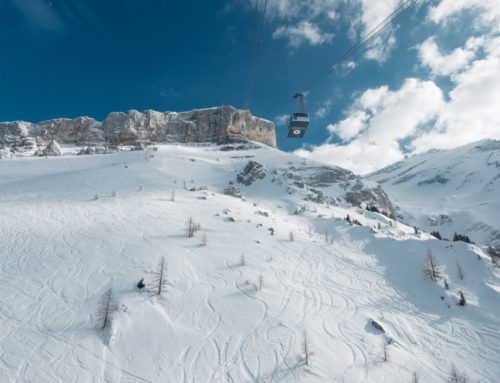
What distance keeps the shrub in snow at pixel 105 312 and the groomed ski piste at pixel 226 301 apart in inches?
4.6

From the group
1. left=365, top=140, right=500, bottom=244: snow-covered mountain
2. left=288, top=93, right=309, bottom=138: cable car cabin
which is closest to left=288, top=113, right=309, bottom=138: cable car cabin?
left=288, top=93, right=309, bottom=138: cable car cabin

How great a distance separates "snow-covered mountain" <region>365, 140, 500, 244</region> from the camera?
6091cm

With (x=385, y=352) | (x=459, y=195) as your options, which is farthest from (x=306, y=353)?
(x=459, y=195)

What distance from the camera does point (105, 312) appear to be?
317 inches

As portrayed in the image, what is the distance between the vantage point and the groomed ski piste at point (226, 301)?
7.03 metres

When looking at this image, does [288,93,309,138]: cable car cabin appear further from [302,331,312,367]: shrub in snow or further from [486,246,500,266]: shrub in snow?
[486,246,500,266]: shrub in snow

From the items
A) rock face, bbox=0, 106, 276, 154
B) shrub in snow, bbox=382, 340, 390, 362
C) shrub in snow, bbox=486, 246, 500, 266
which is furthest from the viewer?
rock face, bbox=0, 106, 276, 154

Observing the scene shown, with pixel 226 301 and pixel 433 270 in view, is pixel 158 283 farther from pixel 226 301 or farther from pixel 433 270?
pixel 433 270

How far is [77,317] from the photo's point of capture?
7938mm

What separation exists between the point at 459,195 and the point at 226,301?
329ft

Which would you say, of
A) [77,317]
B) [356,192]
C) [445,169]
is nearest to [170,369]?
[77,317]

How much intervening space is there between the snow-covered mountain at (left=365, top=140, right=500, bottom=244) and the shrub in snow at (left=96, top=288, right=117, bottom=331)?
5605 centimetres

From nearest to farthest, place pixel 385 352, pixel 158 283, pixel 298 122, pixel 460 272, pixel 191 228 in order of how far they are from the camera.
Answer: pixel 385 352, pixel 158 283, pixel 298 122, pixel 460 272, pixel 191 228

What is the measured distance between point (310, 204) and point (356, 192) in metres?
11.5
